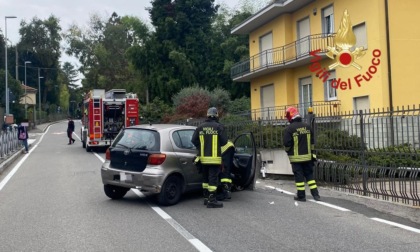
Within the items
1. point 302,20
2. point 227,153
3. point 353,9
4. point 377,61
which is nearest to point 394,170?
point 227,153

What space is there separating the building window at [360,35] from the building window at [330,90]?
196cm

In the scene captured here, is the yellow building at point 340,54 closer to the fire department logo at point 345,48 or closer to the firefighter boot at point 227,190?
the fire department logo at point 345,48

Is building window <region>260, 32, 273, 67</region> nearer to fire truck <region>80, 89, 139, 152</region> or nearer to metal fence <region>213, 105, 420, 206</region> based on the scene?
fire truck <region>80, 89, 139, 152</region>

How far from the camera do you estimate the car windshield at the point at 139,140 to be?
8859mm

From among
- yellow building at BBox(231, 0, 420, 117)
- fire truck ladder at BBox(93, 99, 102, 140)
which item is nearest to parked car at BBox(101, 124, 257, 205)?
yellow building at BBox(231, 0, 420, 117)

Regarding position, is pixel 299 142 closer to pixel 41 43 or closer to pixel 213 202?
pixel 213 202

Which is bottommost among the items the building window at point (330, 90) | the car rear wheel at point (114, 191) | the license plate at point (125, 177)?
the car rear wheel at point (114, 191)

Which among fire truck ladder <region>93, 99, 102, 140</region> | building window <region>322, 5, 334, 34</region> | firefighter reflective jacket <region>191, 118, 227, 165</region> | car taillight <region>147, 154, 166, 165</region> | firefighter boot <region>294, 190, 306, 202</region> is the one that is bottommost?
firefighter boot <region>294, 190, 306, 202</region>

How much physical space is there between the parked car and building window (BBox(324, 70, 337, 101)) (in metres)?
13.1

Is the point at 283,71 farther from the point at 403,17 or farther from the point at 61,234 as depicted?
the point at 61,234

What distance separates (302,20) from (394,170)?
1661cm

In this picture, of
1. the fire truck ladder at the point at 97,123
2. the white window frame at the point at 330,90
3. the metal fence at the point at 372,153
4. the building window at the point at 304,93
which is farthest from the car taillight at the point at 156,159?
the building window at the point at 304,93

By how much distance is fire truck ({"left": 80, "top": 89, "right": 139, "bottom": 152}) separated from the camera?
22422 millimetres

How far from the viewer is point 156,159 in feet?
28.1
